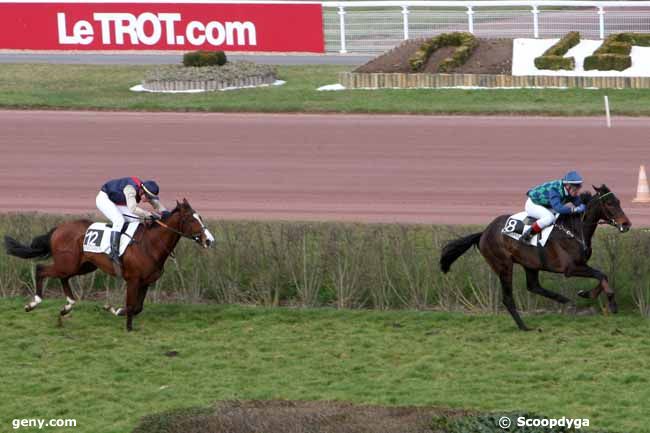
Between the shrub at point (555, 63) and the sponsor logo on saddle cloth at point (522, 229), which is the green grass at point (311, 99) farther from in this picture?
the sponsor logo on saddle cloth at point (522, 229)

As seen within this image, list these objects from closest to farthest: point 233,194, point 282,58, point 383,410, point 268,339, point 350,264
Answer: point 383,410 → point 268,339 → point 350,264 → point 233,194 → point 282,58

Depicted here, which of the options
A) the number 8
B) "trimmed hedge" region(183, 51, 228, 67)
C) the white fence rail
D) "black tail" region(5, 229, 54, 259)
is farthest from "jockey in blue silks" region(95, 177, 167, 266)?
the white fence rail

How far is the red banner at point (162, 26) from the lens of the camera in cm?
3259

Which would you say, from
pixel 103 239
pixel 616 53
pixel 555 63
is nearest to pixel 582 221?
pixel 103 239

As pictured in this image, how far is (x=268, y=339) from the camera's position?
13.4m

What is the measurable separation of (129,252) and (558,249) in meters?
4.00

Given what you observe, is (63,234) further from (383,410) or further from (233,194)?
(233,194)

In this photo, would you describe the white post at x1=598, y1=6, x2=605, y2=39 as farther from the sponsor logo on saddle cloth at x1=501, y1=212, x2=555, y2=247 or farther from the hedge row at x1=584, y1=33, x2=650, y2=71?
the sponsor logo on saddle cloth at x1=501, y1=212, x2=555, y2=247

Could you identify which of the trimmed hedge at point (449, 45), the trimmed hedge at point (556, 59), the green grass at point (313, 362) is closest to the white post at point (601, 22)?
the trimmed hedge at point (556, 59)

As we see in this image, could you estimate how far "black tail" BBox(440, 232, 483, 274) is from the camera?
45.5 feet

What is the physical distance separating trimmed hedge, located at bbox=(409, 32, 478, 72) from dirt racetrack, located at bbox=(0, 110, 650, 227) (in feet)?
9.99

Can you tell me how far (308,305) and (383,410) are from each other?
386 centimetres

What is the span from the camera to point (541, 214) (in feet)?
44.9

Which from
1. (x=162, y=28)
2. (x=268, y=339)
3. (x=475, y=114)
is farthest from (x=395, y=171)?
(x=162, y=28)
